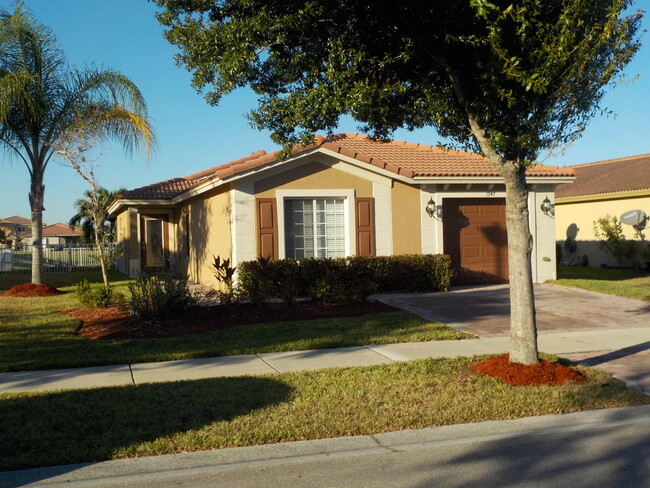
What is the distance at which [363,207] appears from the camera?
51.4 ft

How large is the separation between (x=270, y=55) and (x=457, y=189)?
29.6 ft

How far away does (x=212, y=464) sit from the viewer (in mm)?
5121

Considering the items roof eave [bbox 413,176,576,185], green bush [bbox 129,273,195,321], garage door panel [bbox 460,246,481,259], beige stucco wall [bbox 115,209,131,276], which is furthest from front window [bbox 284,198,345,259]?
beige stucco wall [bbox 115,209,131,276]

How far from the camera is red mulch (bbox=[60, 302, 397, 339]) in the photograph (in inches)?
420

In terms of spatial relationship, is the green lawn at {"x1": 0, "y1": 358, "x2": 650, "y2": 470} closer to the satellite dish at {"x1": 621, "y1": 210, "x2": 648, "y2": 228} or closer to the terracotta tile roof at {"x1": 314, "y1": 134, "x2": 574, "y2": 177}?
the terracotta tile roof at {"x1": 314, "y1": 134, "x2": 574, "y2": 177}

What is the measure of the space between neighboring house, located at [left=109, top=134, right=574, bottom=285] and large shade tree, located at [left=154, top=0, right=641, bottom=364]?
19.5ft

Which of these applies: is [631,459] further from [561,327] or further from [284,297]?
[284,297]

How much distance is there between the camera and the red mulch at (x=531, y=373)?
7.18 metres

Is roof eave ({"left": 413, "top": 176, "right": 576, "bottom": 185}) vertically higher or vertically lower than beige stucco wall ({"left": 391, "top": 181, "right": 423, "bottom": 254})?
higher

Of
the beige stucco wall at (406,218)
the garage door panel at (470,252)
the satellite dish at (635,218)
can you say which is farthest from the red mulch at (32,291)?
the satellite dish at (635,218)

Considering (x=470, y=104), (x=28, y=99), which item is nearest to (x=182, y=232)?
(x=28, y=99)

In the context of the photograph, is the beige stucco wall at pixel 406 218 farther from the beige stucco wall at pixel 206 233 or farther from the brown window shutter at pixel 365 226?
the beige stucco wall at pixel 206 233

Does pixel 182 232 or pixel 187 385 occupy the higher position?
pixel 182 232

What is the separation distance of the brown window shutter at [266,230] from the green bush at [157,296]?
3.05 meters
